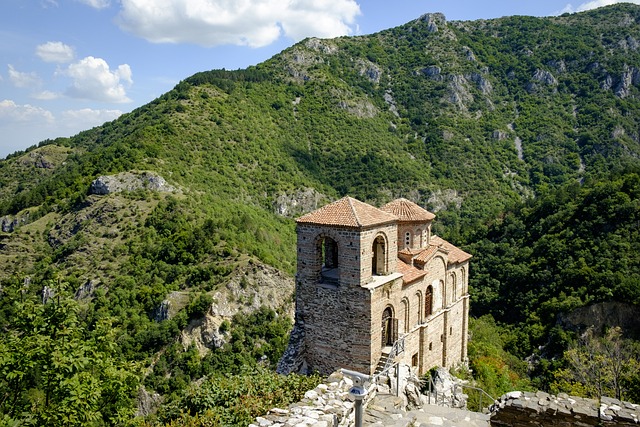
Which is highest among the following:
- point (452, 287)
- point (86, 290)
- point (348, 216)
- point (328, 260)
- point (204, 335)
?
point (348, 216)

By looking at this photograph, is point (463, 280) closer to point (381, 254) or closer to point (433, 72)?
point (381, 254)

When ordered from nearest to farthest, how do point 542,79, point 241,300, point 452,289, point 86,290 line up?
1. point 452,289
2. point 241,300
3. point 86,290
4. point 542,79

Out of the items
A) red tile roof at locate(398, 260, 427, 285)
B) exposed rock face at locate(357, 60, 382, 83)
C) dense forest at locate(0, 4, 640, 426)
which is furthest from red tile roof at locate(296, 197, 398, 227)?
exposed rock face at locate(357, 60, 382, 83)

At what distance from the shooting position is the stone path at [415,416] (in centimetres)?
902

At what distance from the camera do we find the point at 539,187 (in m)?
80.8

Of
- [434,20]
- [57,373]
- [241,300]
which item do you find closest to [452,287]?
[57,373]

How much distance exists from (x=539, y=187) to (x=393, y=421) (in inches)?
3226

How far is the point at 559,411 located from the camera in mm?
9398

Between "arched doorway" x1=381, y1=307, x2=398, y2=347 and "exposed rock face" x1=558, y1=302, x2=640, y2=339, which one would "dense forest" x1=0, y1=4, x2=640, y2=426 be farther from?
"arched doorway" x1=381, y1=307, x2=398, y2=347

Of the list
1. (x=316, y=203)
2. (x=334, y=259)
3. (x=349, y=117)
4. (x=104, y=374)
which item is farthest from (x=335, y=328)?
(x=349, y=117)

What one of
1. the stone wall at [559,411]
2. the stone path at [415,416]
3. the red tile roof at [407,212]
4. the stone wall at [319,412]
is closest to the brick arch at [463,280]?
the red tile roof at [407,212]

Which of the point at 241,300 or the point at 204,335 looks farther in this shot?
the point at 241,300

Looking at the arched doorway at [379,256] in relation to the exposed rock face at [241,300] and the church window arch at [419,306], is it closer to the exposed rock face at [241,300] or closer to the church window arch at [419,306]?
the church window arch at [419,306]

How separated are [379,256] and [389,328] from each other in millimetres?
2857
